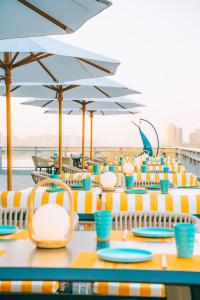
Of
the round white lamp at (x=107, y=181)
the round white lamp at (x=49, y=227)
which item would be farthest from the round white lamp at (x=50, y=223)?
the round white lamp at (x=107, y=181)

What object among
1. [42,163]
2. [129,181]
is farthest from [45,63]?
[42,163]

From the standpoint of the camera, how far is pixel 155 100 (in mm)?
37750

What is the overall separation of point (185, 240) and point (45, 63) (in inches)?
197

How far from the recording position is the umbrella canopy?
4500 millimetres

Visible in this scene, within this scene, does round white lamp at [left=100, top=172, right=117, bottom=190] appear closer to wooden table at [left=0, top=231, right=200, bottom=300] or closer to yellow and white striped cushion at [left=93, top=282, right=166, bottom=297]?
yellow and white striped cushion at [left=93, top=282, right=166, bottom=297]

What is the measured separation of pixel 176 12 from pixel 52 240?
2836cm

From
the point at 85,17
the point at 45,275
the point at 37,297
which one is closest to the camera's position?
the point at 45,275

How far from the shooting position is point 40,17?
4.82m

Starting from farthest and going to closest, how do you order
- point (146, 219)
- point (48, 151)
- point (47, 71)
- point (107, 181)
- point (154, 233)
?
point (48, 151)
point (47, 71)
point (107, 181)
point (146, 219)
point (154, 233)

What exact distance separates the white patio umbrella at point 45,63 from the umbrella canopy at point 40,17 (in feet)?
2.64

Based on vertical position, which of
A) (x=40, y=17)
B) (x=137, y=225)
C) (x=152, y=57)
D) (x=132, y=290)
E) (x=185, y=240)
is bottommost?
(x=132, y=290)

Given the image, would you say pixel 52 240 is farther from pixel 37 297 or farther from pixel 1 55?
pixel 1 55

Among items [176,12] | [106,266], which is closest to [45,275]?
[106,266]

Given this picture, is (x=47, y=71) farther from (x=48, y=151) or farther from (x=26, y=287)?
(x=48, y=151)
